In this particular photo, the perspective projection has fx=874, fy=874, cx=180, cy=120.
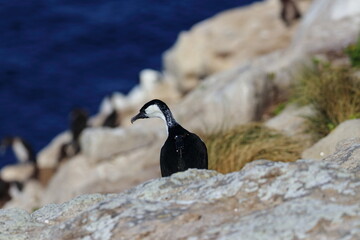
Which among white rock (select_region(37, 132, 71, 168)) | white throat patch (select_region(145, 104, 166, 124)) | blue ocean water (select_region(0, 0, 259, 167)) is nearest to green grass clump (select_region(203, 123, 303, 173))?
white throat patch (select_region(145, 104, 166, 124))

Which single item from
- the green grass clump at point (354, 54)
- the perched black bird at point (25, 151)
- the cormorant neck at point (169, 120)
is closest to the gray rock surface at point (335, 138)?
the cormorant neck at point (169, 120)

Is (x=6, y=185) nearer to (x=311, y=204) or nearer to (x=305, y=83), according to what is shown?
(x=305, y=83)

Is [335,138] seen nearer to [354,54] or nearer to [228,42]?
[354,54]

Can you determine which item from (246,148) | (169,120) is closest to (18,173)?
(246,148)

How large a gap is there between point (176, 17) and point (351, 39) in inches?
805

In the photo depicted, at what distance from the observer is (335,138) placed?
9656mm

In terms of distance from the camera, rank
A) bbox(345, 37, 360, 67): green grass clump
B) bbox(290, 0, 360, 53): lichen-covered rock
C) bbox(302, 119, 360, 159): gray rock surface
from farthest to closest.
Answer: bbox(290, 0, 360, 53): lichen-covered rock
bbox(345, 37, 360, 67): green grass clump
bbox(302, 119, 360, 159): gray rock surface

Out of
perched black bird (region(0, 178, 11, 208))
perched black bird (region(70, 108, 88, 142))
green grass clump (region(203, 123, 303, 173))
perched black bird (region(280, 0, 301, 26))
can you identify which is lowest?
perched black bird (region(0, 178, 11, 208))

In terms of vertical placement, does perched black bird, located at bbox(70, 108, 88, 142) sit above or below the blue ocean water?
below

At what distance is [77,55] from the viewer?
3441 centimetres

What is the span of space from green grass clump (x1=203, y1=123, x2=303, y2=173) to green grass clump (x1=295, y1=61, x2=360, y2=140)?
584 millimetres

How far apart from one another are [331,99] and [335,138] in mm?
2218

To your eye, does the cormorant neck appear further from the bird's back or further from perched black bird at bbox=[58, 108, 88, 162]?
perched black bird at bbox=[58, 108, 88, 162]

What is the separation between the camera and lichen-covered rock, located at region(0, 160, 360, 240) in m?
5.04
